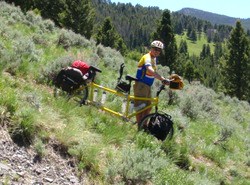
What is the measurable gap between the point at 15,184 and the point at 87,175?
3.75 ft

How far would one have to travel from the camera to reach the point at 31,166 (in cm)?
483

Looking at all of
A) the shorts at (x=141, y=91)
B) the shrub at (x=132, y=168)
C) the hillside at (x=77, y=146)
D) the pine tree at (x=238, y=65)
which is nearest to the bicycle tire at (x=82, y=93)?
the hillside at (x=77, y=146)

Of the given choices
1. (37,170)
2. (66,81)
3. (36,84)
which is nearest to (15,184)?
(37,170)

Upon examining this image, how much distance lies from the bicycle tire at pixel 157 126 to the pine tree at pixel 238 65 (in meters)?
38.4

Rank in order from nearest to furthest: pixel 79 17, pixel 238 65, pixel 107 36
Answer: pixel 79 17, pixel 238 65, pixel 107 36

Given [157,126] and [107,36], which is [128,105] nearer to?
[157,126]

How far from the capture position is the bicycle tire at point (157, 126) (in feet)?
25.8

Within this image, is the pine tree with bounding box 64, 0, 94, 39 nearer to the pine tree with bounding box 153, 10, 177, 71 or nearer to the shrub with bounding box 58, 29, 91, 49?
the pine tree with bounding box 153, 10, 177, 71

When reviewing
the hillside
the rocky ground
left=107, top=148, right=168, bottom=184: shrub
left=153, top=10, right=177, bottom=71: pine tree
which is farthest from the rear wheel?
left=153, top=10, right=177, bottom=71: pine tree

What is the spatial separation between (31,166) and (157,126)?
11.8 ft

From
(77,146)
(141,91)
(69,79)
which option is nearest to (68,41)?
(69,79)

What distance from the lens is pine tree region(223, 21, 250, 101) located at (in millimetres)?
44331

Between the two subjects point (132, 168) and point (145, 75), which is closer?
point (132, 168)

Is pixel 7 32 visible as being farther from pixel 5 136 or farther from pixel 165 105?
pixel 5 136
